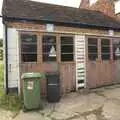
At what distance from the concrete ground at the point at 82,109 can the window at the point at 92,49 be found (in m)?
2.09

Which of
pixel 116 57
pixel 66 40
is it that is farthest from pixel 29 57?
pixel 116 57

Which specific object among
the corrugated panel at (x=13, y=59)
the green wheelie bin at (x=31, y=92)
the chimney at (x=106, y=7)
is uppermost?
the chimney at (x=106, y=7)

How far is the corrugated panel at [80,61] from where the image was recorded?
35.5 ft

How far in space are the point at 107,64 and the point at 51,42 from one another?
11.9 feet

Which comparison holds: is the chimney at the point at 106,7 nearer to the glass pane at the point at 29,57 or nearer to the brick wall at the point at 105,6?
the brick wall at the point at 105,6

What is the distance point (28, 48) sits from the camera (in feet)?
31.6

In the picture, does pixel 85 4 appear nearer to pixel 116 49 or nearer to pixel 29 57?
pixel 116 49

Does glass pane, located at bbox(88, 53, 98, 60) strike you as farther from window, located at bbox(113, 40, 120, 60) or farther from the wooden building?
window, located at bbox(113, 40, 120, 60)

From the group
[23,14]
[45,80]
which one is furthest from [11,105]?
[23,14]

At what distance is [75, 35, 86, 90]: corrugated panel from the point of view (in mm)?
10820

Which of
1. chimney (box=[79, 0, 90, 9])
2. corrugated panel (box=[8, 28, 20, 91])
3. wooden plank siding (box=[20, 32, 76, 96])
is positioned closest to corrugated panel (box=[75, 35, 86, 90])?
wooden plank siding (box=[20, 32, 76, 96])

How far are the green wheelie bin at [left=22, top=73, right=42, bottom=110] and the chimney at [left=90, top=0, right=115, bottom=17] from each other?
28.6 feet

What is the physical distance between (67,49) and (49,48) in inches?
36.9

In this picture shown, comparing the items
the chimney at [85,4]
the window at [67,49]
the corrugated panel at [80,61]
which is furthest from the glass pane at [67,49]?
the chimney at [85,4]
